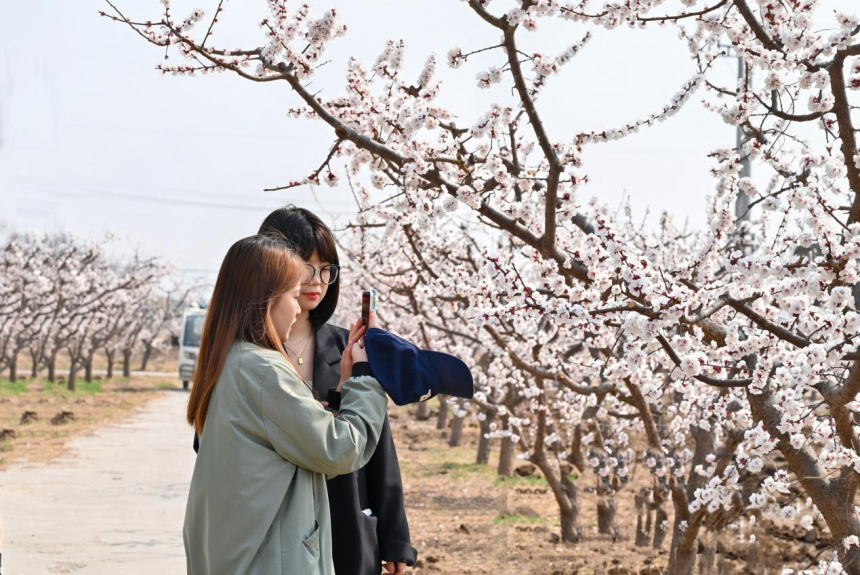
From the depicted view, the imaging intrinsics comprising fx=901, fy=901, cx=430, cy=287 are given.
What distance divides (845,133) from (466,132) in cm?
173

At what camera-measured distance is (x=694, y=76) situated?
3684 mm

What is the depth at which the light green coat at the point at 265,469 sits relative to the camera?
188 centimetres

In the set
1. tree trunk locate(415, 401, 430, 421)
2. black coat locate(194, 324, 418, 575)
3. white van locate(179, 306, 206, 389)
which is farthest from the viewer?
white van locate(179, 306, 206, 389)

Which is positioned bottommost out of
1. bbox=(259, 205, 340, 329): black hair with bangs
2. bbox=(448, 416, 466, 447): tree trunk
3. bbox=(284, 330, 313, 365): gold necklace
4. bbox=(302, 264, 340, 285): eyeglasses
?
bbox=(448, 416, 466, 447): tree trunk

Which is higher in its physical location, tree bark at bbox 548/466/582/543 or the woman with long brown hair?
the woman with long brown hair

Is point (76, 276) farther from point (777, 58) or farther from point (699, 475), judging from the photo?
point (777, 58)

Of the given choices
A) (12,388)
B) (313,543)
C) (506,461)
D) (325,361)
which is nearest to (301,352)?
(325,361)

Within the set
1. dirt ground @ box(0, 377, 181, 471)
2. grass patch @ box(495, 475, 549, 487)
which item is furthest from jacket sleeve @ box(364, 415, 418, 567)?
grass patch @ box(495, 475, 549, 487)

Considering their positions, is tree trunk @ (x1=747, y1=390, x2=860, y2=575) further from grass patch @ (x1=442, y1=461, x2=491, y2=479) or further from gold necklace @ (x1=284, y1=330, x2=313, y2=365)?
grass patch @ (x1=442, y1=461, x2=491, y2=479)

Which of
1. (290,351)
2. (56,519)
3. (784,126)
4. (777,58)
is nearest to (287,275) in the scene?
(290,351)

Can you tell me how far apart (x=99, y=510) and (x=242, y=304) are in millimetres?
6051

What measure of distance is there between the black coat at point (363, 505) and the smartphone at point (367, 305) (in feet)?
0.82

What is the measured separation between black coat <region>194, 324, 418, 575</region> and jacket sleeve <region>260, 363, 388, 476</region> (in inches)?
12.1

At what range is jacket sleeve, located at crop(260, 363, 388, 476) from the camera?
1884mm
